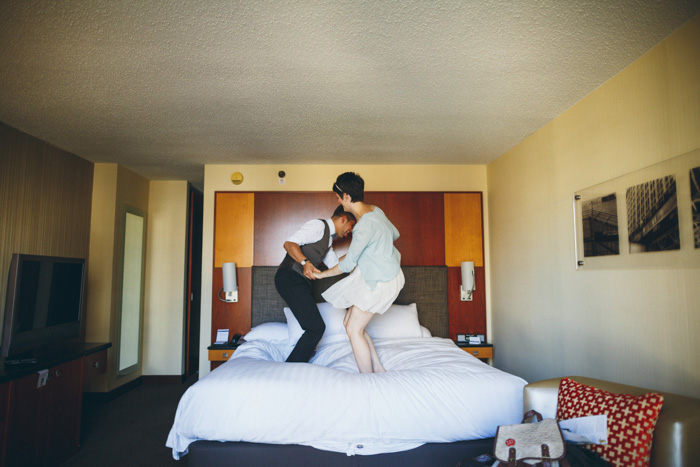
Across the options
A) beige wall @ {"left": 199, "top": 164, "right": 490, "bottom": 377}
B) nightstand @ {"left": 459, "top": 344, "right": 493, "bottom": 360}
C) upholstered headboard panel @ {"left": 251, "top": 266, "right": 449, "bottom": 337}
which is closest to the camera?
nightstand @ {"left": 459, "top": 344, "right": 493, "bottom": 360}

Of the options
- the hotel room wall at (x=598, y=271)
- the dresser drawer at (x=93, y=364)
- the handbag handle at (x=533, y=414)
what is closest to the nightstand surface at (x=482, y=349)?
the hotel room wall at (x=598, y=271)

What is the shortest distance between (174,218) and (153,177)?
0.61 metres

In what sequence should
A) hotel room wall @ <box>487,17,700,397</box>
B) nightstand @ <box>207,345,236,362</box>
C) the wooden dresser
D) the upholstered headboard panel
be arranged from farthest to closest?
the upholstered headboard panel, nightstand @ <box>207,345,236,362</box>, the wooden dresser, hotel room wall @ <box>487,17,700,397</box>

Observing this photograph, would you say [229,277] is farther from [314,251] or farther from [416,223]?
[416,223]

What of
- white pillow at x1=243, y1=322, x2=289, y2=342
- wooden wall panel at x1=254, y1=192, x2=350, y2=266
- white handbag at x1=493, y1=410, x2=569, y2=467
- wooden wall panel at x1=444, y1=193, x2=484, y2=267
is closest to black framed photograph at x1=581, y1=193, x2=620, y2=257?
white handbag at x1=493, y1=410, x2=569, y2=467

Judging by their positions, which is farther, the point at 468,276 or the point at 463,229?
the point at 463,229

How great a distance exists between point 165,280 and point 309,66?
407cm

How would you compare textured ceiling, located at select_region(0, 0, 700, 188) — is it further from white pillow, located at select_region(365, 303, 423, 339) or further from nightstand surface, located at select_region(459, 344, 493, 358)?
nightstand surface, located at select_region(459, 344, 493, 358)

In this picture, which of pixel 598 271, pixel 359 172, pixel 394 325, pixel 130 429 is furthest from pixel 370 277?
pixel 130 429

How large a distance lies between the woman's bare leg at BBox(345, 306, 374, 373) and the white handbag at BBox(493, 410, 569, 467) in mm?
1118

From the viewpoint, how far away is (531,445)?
5.30 ft

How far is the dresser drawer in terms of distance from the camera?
3305mm

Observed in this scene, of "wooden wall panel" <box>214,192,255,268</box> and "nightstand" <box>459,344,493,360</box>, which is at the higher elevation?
"wooden wall panel" <box>214,192,255,268</box>

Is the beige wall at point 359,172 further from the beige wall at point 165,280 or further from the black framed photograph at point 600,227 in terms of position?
the black framed photograph at point 600,227
